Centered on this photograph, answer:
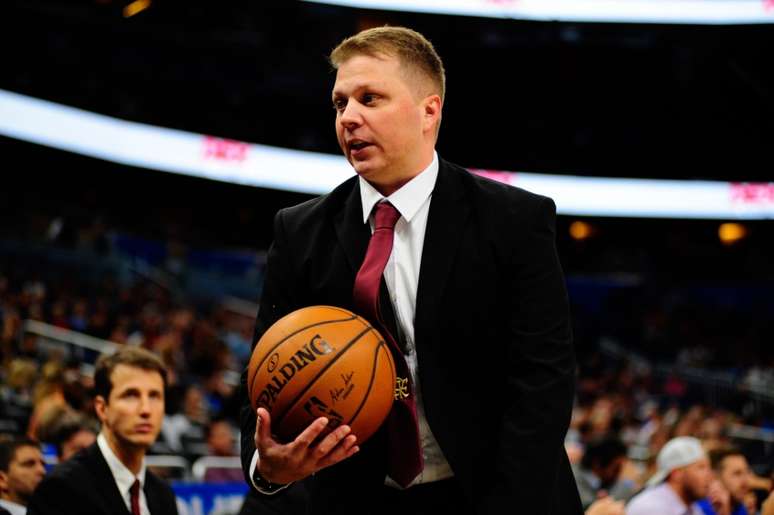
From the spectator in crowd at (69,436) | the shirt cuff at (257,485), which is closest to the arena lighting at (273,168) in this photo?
the spectator in crowd at (69,436)

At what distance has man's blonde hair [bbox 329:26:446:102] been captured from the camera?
7.66 ft

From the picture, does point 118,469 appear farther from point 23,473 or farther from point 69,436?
point 69,436

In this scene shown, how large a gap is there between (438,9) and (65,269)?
8074 mm

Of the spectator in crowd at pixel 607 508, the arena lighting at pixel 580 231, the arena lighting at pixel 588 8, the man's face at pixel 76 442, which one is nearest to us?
the spectator in crowd at pixel 607 508

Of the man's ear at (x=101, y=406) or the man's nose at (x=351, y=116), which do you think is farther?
the man's ear at (x=101, y=406)

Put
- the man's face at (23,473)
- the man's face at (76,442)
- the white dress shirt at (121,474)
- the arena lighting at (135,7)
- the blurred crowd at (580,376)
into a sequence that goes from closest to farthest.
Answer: the white dress shirt at (121,474)
the man's face at (23,473)
the man's face at (76,442)
the blurred crowd at (580,376)
the arena lighting at (135,7)

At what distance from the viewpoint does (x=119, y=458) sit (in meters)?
4.18

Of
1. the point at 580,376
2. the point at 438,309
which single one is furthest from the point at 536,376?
the point at 580,376

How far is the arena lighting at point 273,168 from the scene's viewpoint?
54.7 feet

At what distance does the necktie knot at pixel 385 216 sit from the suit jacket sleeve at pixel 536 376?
302mm

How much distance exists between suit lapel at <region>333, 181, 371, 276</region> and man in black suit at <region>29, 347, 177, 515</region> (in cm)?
212

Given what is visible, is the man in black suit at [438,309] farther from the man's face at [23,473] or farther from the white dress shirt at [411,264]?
the man's face at [23,473]

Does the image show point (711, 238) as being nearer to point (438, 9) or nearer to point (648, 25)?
point (648, 25)
